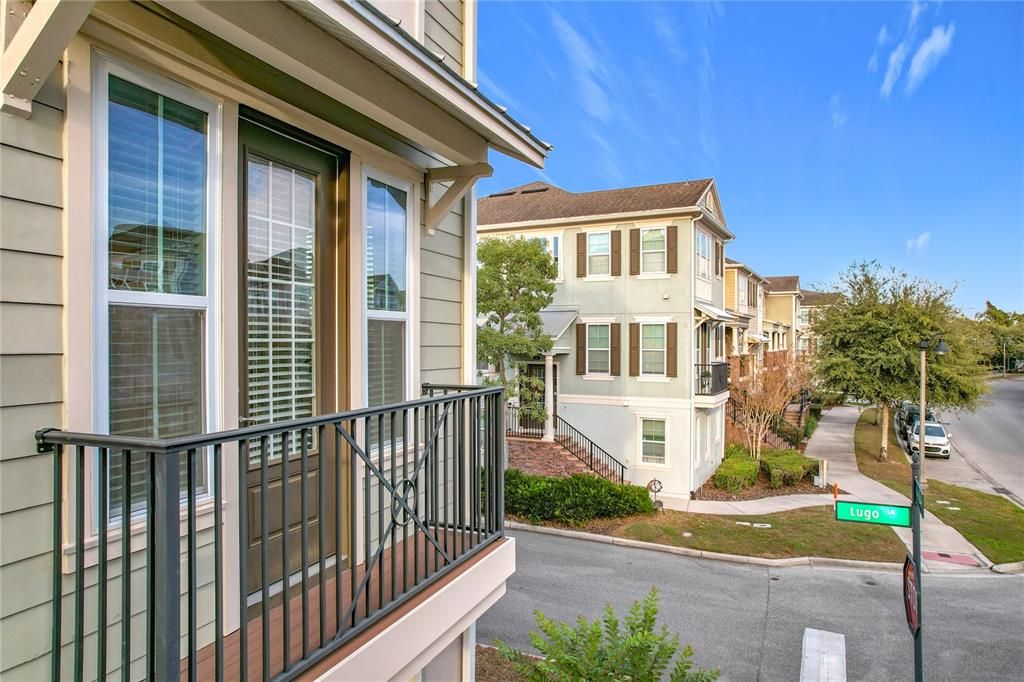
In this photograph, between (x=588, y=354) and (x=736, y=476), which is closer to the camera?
(x=736, y=476)

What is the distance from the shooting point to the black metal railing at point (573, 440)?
17.5m

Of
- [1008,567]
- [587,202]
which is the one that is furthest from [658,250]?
[1008,567]

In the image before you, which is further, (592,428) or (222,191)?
(592,428)

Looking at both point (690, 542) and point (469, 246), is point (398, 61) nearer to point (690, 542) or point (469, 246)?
point (469, 246)

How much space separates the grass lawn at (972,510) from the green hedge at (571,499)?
7178mm

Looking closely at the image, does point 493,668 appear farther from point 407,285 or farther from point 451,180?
point 451,180

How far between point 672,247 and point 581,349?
4.26 meters

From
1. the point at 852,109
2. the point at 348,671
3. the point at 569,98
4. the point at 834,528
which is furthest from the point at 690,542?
the point at 569,98

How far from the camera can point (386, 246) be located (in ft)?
13.1

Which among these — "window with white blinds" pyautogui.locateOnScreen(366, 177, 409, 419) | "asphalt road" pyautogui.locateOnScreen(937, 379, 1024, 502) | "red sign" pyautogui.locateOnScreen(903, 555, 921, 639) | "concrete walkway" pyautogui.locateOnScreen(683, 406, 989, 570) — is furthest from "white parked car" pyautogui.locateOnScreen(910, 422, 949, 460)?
"window with white blinds" pyautogui.locateOnScreen(366, 177, 409, 419)

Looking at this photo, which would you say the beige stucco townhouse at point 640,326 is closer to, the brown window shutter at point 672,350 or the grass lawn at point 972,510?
the brown window shutter at point 672,350

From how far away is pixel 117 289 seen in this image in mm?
2303

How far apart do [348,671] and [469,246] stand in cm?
332

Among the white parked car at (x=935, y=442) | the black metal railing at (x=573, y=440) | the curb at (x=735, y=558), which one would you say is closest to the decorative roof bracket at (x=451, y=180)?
the curb at (x=735, y=558)
